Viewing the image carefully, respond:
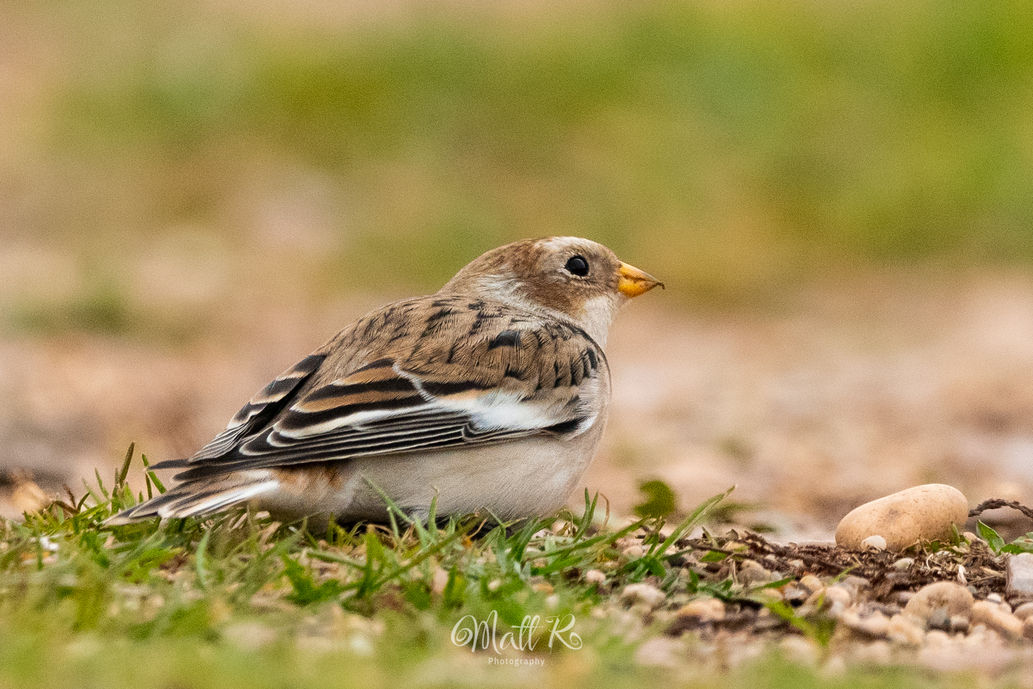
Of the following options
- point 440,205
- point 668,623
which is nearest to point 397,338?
point 668,623

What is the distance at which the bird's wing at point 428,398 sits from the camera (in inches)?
157

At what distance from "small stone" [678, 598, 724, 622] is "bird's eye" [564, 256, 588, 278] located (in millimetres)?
1964

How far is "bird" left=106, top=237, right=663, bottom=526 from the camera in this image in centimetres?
397

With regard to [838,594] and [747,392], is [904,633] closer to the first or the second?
[838,594]

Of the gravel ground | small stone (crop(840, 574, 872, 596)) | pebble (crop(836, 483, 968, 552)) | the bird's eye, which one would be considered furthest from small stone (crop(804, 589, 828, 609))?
the bird's eye

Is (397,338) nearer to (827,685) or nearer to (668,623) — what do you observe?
(668,623)

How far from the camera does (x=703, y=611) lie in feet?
12.1

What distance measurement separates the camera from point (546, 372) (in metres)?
4.52

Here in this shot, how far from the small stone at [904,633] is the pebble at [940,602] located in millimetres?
119

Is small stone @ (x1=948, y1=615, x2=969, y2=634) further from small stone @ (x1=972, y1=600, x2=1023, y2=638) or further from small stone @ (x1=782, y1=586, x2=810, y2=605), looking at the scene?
small stone @ (x1=782, y1=586, x2=810, y2=605)

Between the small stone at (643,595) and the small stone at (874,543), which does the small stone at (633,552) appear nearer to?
the small stone at (643,595)

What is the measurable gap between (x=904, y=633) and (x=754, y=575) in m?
0.53

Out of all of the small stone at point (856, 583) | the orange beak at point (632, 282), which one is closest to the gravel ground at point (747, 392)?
the orange beak at point (632, 282)

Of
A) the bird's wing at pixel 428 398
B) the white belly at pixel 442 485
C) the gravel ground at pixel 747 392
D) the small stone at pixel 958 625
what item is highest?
the bird's wing at pixel 428 398
